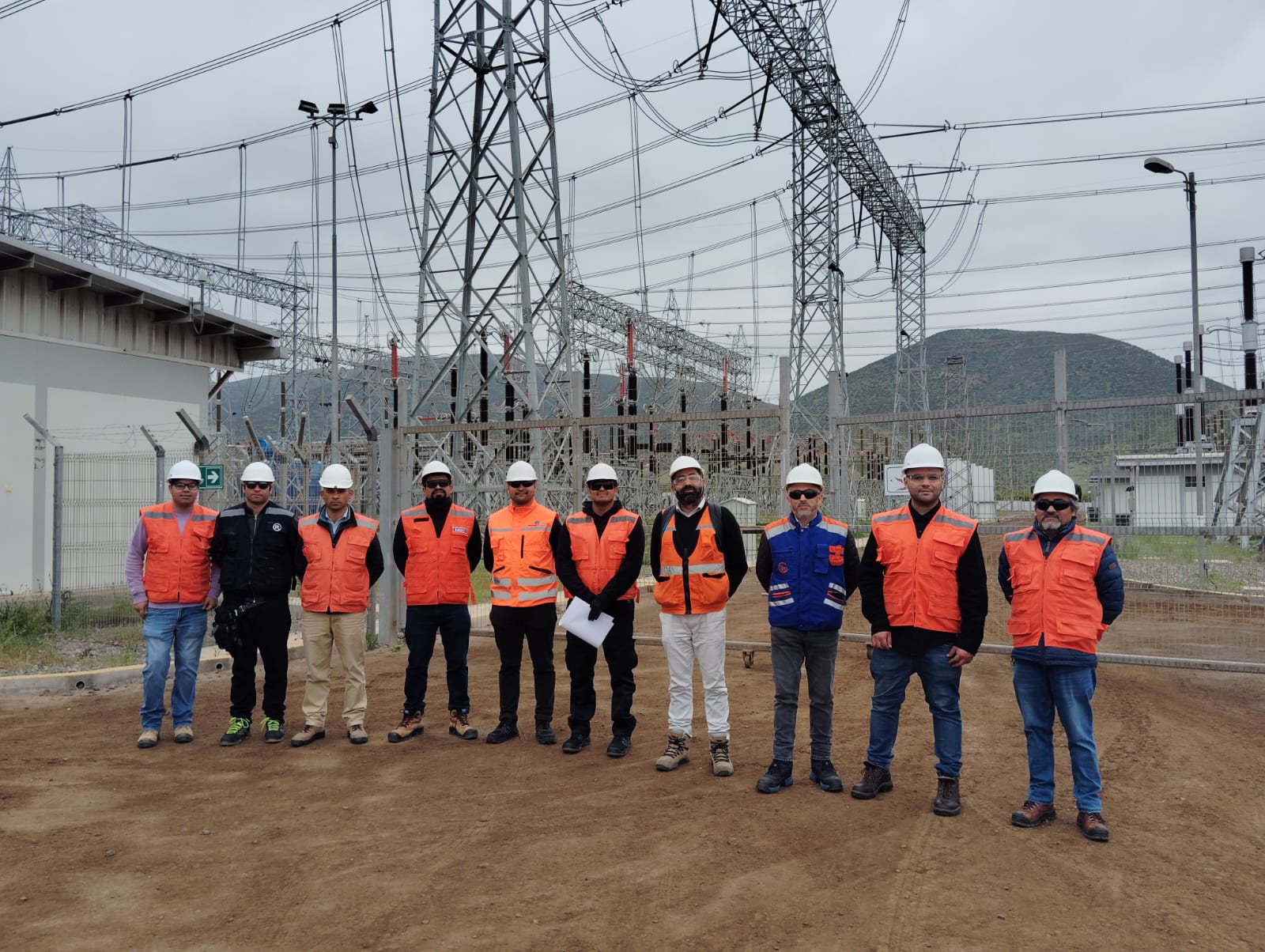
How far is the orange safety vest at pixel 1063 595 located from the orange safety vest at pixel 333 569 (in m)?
4.62

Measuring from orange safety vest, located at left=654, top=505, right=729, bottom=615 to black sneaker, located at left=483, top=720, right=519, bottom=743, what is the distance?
1.68m

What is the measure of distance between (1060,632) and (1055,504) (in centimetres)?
72

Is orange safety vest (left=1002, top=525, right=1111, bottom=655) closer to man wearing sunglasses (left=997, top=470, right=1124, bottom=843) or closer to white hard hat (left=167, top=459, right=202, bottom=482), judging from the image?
man wearing sunglasses (left=997, top=470, right=1124, bottom=843)

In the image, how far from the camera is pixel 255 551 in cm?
733

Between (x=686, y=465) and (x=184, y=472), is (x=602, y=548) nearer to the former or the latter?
(x=686, y=465)

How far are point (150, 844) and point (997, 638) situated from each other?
26.9 ft

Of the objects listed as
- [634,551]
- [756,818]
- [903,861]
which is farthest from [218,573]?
[903,861]

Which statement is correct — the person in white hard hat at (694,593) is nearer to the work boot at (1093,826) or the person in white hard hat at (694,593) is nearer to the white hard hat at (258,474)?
the work boot at (1093,826)

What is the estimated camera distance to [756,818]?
5438mm

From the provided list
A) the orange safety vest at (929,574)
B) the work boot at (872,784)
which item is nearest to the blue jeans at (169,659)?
the work boot at (872,784)

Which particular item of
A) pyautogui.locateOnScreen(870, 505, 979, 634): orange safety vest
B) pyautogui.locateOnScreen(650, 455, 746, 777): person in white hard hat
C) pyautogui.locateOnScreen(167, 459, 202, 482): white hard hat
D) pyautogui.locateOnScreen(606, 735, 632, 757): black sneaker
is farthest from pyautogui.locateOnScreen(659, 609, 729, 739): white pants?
pyautogui.locateOnScreen(167, 459, 202, 482): white hard hat

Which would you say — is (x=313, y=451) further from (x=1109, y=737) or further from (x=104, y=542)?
(x=1109, y=737)

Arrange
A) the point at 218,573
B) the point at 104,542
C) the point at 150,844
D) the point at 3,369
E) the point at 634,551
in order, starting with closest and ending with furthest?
1. the point at 150,844
2. the point at 634,551
3. the point at 218,573
4. the point at 104,542
5. the point at 3,369

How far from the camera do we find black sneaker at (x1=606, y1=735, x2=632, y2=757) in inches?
265
